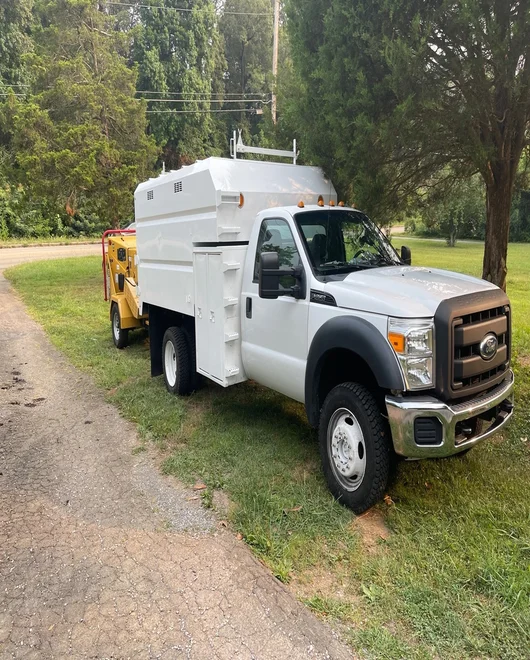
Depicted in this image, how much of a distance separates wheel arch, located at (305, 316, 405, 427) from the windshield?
0.71m

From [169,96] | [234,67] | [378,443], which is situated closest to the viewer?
[378,443]

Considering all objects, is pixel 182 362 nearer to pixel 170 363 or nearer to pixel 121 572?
pixel 170 363

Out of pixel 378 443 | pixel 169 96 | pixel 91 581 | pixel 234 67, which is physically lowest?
pixel 91 581

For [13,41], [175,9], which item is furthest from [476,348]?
[175,9]

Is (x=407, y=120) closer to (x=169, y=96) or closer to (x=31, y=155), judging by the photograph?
(x=31, y=155)

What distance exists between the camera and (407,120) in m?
→ 4.93

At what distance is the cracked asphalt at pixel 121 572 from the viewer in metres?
2.80

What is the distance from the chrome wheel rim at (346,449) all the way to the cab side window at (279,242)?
1420 mm

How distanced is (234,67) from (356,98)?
49.9 m

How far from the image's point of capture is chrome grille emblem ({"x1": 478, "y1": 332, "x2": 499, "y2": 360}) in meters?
3.68

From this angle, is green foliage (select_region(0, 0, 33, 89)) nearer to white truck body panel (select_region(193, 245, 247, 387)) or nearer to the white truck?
the white truck

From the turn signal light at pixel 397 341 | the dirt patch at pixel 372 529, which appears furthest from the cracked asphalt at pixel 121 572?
the turn signal light at pixel 397 341

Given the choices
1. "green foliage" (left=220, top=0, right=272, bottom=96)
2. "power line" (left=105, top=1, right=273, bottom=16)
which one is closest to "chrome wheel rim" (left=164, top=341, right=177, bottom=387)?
"power line" (left=105, top=1, right=273, bottom=16)

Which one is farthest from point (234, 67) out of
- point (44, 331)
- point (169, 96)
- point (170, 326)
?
point (170, 326)
